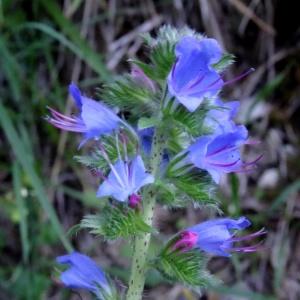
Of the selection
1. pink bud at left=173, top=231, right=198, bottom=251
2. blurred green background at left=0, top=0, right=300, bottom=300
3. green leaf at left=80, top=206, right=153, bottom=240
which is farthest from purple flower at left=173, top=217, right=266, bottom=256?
blurred green background at left=0, top=0, right=300, bottom=300

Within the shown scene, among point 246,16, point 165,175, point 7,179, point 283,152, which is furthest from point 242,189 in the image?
point 165,175

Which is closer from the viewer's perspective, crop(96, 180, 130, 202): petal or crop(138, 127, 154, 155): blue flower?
crop(96, 180, 130, 202): petal

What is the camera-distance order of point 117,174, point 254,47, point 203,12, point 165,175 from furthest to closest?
1. point 254,47
2. point 203,12
3. point 165,175
4. point 117,174

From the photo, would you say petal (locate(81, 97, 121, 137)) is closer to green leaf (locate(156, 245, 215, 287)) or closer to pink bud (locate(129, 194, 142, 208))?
pink bud (locate(129, 194, 142, 208))

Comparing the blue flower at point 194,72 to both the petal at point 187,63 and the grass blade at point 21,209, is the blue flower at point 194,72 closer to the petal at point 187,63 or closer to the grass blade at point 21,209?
the petal at point 187,63

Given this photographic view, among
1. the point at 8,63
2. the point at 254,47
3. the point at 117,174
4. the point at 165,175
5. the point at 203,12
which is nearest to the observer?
the point at 117,174

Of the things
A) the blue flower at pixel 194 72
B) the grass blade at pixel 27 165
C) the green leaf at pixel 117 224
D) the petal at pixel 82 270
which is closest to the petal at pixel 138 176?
the green leaf at pixel 117 224

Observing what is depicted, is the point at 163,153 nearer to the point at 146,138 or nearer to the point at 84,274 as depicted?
the point at 146,138

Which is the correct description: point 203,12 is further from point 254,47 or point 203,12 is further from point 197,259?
point 197,259
